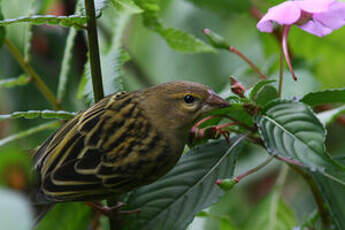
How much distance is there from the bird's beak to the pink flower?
25 cm

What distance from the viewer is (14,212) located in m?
0.56

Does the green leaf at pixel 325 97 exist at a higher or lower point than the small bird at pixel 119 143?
higher

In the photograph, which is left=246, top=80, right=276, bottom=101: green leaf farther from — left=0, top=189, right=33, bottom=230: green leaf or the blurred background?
left=0, top=189, right=33, bottom=230: green leaf

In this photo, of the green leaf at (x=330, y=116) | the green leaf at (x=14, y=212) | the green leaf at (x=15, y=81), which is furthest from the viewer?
the green leaf at (x=15, y=81)

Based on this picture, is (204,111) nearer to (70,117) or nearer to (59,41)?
(70,117)

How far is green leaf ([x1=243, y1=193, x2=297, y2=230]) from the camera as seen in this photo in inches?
89.7

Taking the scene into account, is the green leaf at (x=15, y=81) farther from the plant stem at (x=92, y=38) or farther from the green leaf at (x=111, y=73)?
the plant stem at (x=92, y=38)

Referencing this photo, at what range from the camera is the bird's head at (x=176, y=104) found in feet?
6.04

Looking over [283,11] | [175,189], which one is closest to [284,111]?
[283,11]

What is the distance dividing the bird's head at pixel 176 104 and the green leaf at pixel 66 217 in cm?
41

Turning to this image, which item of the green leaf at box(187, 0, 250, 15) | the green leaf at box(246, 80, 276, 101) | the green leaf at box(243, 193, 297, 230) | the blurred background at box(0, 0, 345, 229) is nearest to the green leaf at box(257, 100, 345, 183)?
the green leaf at box(246, 80, 276, 101)

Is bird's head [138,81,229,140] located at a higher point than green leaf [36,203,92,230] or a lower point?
higher

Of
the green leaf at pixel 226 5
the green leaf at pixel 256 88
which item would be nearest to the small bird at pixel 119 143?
the green leaf at pixel 256 88

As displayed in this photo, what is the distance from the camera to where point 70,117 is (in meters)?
1.70
